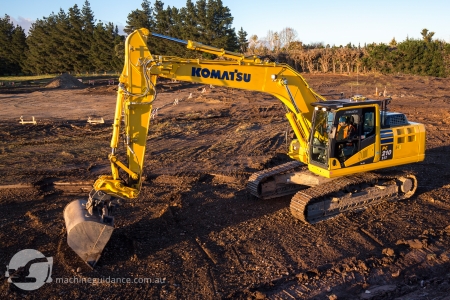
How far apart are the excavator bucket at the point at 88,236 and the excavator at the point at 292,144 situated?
16 millimetres

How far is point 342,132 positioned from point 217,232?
349cm

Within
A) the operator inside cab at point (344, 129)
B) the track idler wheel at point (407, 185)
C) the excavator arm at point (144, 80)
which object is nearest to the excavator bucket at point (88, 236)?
the excavator arm at point (144, 80)

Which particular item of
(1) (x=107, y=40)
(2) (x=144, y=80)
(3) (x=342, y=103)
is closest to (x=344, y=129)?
(3) (x=342, y=103)

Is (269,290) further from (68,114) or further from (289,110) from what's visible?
(68,114)

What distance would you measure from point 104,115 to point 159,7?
44.6 metres

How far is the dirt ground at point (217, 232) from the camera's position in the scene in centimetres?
673

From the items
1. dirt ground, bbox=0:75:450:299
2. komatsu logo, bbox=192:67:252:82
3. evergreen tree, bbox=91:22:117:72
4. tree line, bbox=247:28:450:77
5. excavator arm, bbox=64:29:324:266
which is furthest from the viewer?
evergreen tree, bbox=91:22:117:72

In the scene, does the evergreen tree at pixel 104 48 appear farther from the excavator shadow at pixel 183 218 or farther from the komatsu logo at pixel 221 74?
the komatsu logo at pixel 221 74

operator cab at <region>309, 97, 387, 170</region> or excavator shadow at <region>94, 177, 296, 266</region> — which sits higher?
operator cab at <region>309, 97, 387, 170</region>

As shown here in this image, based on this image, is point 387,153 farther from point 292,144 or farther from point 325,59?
point 325,59

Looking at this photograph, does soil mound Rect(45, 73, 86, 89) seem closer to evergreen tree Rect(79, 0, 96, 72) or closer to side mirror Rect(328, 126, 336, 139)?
evergreen tree Rect(79, 0, 96, 72)

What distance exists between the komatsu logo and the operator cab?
5.80ft

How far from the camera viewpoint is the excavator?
7430 mm

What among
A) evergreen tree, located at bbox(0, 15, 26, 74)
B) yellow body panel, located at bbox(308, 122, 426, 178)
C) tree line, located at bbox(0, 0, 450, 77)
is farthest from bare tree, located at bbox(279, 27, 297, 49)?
yellow body panel, located at bbox(308, 122, 426, 178)
